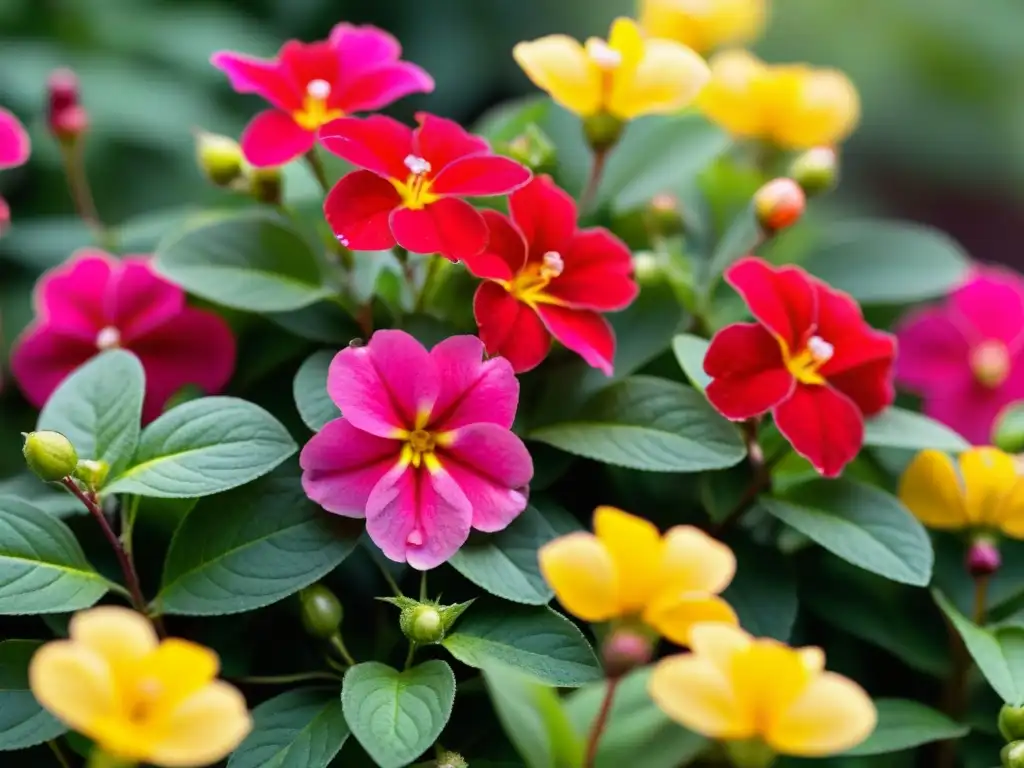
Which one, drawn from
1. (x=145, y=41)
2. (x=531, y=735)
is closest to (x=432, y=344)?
(x=531, y=735)

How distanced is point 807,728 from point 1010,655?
0.23 meters

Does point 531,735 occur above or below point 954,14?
above

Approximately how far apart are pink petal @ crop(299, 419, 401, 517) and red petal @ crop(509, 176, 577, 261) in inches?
5.3

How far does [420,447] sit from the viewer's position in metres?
0.50

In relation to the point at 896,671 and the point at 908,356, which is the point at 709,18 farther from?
the point at 896,671

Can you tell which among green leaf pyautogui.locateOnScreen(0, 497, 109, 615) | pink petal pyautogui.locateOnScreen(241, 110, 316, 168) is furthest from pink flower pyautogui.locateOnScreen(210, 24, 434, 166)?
green leaf pyautogui.locateOnScreen(0, 497, 109, 615)

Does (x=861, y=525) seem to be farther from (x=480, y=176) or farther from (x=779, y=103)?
(x=779, y=103)

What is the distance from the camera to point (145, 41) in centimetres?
126

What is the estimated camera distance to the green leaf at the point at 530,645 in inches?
18.2

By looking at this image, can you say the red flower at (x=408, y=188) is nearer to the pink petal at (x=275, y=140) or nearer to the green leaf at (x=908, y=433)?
the pink petal at (x=275, y=140)

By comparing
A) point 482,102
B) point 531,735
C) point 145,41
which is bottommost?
point 482,102

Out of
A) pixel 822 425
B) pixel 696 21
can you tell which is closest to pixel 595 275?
pixel 822 425

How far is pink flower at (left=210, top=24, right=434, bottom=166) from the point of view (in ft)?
1.86

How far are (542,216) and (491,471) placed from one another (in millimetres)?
143
